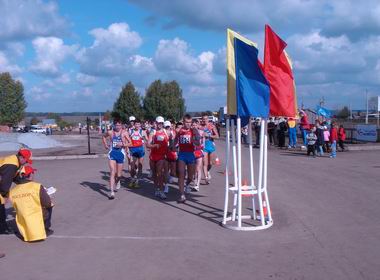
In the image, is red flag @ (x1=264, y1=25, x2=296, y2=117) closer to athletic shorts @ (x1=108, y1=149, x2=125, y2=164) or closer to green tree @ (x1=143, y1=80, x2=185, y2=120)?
athletic shorts @ (x1=108, y1=149, x2=125, y2=164)

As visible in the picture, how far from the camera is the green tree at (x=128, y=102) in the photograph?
248ft

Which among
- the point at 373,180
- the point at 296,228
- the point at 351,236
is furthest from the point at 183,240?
the point at 373,180

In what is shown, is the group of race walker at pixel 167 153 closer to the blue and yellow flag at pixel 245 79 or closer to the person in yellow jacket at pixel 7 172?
the blue and yellow flag at pixel 245 79

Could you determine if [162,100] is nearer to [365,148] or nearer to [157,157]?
[365,148]

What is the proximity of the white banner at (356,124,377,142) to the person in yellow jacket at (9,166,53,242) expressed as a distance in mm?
26564

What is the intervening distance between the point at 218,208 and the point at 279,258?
3685mm

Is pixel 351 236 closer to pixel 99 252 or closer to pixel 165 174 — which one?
pixel 99 252

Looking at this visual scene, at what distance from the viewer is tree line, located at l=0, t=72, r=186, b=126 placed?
75.9m

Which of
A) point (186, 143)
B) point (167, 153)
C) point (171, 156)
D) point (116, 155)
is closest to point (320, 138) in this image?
point (171, 156)

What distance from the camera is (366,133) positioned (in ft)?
103

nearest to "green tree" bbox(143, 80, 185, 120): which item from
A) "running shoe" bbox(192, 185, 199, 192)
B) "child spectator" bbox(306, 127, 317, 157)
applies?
"child spectator" bbox(306, 127, 317, 157)

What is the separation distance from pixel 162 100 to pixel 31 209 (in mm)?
69255

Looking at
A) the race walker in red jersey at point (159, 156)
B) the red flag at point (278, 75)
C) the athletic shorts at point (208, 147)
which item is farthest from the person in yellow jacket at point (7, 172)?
the athletic shorts at point (208, 147)

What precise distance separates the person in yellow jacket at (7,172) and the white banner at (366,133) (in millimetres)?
26577
